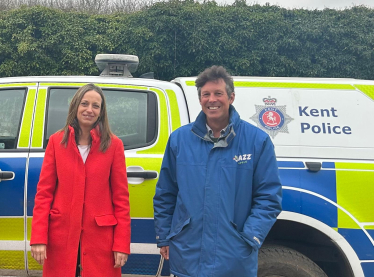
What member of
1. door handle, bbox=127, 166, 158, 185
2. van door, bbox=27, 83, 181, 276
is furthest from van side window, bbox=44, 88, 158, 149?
door handle, bbox=127, 166, 158, 185

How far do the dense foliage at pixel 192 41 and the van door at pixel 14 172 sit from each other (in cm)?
687

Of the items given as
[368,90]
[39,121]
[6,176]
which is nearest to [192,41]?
[368,90]

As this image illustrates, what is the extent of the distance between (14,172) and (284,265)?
75.2 inches

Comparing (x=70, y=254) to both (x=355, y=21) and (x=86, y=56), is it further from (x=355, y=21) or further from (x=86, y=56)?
(x=355, y=21)

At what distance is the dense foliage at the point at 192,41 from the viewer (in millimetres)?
9539

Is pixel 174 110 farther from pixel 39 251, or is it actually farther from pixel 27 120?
pixel 39 251

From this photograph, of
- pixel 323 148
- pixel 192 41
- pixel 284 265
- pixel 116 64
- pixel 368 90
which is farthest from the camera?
pixel 192 41

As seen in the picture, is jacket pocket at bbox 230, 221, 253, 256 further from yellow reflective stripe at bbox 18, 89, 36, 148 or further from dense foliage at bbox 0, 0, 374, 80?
dense foliage at bbox 0, 0, 374, 80

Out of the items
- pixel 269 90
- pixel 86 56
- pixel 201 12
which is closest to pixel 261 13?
pixel 201 12

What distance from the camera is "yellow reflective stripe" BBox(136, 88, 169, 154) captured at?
2.61 metres

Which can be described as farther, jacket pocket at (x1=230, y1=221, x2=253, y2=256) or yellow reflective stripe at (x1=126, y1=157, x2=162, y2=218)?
yellow reflective stripe at (x1=126, y1=157, x2=162, y2=218)

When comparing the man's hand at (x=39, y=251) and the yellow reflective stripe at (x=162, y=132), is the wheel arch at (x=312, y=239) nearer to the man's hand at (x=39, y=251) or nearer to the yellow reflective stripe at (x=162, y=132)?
the yellow reflective stripe at (x=162, y=132)

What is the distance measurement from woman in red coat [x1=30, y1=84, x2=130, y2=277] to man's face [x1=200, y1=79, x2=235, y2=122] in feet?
1.88

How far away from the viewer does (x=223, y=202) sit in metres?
1.71
